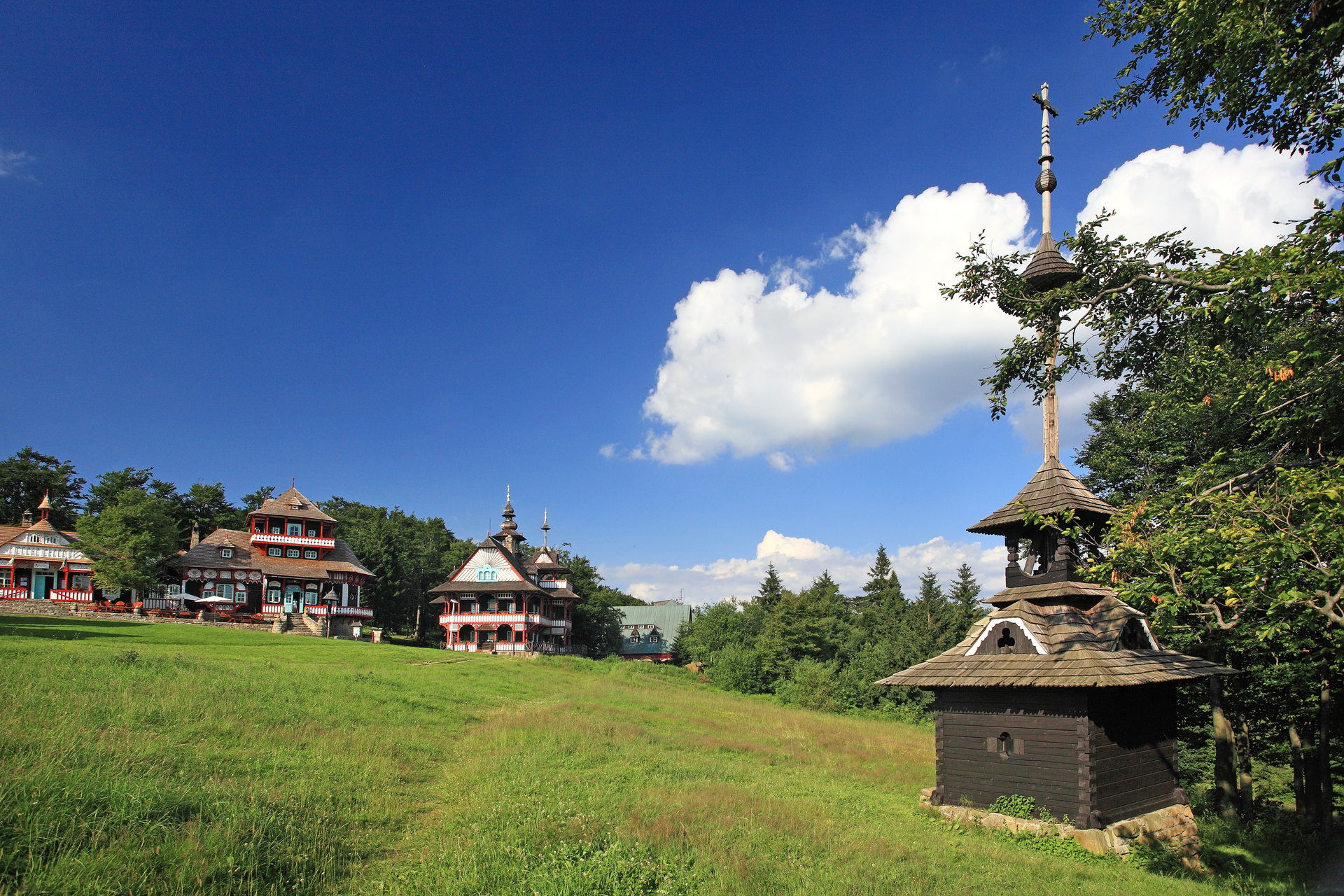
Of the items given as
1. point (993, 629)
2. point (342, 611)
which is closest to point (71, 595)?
point (342, 611)

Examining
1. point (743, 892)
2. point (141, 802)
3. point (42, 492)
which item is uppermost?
point (42, 492)

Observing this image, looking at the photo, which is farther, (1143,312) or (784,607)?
(784,607)

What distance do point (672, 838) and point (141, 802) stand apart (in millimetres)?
7606

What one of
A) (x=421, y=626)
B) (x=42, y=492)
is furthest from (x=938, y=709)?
(x=42, y=492)

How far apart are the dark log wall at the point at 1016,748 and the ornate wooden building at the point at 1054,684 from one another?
0.03 m

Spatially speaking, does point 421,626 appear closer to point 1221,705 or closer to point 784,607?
point 784,607

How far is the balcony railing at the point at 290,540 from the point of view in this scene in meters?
46.9

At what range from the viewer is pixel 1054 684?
47.1 ft

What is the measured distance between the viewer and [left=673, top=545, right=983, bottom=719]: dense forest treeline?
4419cm

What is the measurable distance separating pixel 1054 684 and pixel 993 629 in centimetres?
264

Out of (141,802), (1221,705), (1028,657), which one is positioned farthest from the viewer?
(1221,705)

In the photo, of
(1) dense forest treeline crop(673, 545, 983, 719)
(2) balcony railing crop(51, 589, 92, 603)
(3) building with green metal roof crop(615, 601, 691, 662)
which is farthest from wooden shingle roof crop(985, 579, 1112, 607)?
(3) building with green metal roof crop(615, 601, 691, 662)

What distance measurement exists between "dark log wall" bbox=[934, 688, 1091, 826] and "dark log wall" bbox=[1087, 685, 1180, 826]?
1.11ft

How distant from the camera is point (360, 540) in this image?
55.3 metres
